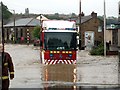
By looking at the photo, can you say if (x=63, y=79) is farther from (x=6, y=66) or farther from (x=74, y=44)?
(x=74, y=44)

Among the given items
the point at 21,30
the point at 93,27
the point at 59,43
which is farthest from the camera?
the point at 21,30

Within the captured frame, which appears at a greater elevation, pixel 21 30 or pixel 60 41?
pixel 21 30

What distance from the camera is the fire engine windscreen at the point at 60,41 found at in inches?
1067

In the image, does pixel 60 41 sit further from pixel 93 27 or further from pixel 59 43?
pixel 93 27

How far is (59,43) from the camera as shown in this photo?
27.2 m

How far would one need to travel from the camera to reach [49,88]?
15.7m

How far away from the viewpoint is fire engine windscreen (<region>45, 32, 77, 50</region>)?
27094mm

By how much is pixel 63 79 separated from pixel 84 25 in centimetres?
4861

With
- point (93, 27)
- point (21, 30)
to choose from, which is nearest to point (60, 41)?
point (93, 27)

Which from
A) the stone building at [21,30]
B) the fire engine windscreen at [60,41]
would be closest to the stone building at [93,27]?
the stone building at [21,30]

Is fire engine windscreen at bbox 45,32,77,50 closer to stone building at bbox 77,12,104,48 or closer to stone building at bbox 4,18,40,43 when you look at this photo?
stone building at bbox 77,12,104,48

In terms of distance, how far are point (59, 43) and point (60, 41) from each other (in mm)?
165

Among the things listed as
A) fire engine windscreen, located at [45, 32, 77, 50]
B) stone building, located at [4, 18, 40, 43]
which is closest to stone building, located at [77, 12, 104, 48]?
stone building, located at [4, 18, 40, 43]

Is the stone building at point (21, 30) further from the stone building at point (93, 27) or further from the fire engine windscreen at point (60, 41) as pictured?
the fire engine windscreen at point (60, 41)
